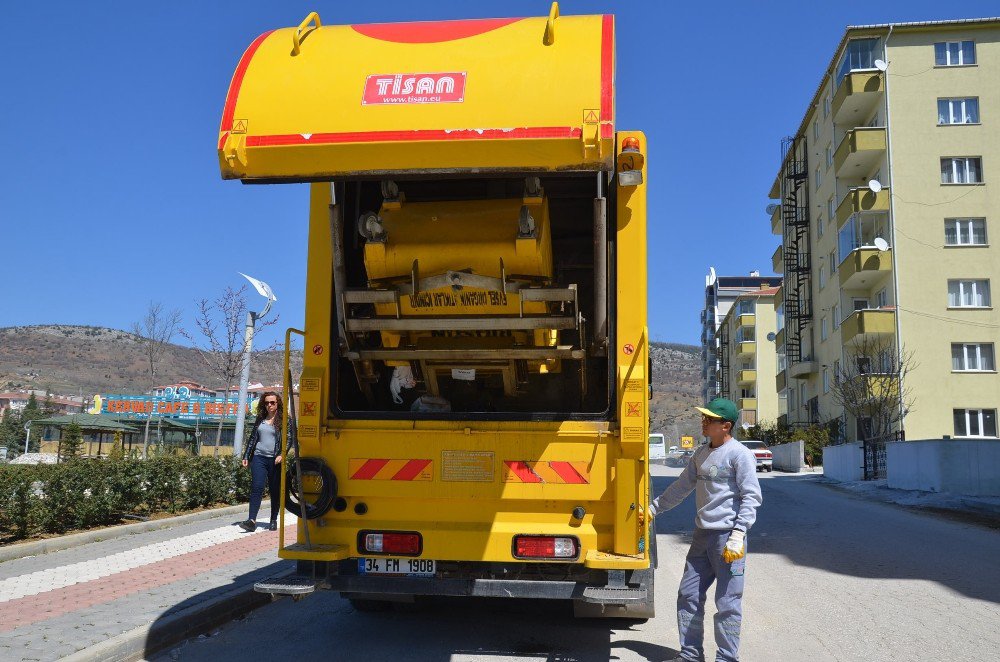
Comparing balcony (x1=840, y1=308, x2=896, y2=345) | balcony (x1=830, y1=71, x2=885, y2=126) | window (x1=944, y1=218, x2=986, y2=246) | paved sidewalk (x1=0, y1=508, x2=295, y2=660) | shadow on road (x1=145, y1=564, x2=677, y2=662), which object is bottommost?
shadow on road (x1=145, y1=564, x2=677, y2=662)

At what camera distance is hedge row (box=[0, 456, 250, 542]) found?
9172mm

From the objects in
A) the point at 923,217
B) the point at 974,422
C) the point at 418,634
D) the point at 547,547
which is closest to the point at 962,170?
the point at 923,217

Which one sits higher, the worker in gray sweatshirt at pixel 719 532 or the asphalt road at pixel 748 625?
the worker in gray sweatshirt at pixel 719 532

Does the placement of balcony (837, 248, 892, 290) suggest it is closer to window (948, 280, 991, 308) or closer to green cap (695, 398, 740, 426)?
window (948, 280, 991, 308)

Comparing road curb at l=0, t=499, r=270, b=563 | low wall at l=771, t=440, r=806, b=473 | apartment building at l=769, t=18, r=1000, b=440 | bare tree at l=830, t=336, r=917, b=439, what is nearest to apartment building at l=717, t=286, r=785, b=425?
low wall at l=771, t=440, r=806, b=473

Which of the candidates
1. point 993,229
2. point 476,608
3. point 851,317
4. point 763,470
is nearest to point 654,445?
point 763,470

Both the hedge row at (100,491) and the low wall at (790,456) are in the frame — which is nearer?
the hedge row at (100,491)

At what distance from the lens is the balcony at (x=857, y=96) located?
3650cm

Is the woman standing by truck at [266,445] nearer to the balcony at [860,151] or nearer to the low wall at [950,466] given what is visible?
the low wall at [950,466]

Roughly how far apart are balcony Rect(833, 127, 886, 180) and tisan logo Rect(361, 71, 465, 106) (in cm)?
3575

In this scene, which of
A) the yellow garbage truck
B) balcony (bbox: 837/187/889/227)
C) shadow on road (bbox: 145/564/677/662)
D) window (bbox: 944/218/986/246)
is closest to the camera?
the yellow garbage truck

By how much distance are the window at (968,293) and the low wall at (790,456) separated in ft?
28.9

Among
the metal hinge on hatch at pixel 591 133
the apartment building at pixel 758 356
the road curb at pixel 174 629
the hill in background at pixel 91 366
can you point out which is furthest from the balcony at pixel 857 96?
the hill in background at pixel 91 366

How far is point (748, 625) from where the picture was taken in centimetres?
652
